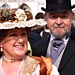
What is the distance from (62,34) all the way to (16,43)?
0.64 meters

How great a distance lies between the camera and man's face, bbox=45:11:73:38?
9.82ft

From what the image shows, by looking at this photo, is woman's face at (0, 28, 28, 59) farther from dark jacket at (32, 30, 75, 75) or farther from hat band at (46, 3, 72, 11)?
hat band at (46, 3, 72, 11)

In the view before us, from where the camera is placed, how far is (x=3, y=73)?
8.18 ft

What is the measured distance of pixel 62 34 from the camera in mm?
3023

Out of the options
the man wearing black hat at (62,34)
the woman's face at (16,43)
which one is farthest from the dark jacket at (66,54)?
the woman's face at (16,43)

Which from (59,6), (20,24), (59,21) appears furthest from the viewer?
(59,6)


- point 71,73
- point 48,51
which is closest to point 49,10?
point 48,51

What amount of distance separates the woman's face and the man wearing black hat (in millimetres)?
554

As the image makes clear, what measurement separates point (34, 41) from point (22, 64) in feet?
3.10

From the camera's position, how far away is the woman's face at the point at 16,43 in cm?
248

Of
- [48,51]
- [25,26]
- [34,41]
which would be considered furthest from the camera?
[34,41]

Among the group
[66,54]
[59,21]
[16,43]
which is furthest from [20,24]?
[66,54]

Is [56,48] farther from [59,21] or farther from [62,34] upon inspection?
[59,21]

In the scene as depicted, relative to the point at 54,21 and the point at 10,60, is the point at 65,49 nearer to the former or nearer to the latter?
the point at 54,21
